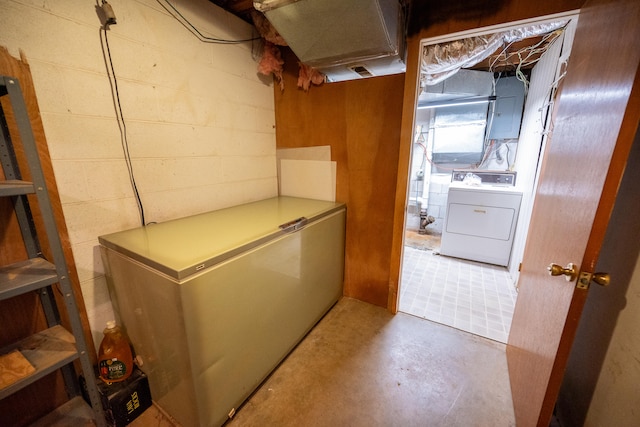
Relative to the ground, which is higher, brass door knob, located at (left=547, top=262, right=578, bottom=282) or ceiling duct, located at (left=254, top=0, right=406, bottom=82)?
ceiling duct, located at (left=254, top=0, right=406, bottom=82)

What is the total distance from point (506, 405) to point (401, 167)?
4.84 feet

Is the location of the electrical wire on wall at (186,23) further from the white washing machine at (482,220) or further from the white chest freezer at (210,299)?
the white washing machine at (482,220)

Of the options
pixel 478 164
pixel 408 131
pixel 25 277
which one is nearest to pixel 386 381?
pixel 408 131

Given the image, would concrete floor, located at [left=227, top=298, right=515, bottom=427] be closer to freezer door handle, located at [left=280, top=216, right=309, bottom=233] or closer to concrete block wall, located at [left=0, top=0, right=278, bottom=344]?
freezer door handle, located at [left=280, top=216, right=309, bottom=233]

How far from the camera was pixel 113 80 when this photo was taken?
4.08 feet

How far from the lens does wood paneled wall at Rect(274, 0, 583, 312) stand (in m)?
1.63

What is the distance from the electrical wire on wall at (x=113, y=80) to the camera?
1.16 metres

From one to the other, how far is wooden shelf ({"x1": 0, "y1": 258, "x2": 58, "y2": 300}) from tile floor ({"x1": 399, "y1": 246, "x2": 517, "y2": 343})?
7.16 feet

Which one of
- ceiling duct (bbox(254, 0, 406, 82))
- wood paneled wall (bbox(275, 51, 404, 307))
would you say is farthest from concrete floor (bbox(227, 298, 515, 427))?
ceiling duct (bbox(254, 0, 406, 82))

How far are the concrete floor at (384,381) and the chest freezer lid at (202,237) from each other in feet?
2.88

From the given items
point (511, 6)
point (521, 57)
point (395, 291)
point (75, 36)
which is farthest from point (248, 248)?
point (521, 57)

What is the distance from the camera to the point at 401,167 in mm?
1784

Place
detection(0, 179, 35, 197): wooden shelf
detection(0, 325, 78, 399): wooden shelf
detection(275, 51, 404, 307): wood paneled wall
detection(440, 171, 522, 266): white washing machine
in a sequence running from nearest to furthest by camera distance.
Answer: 1. detection(0, 179, 35, 197): wooden shelf
2. detection(0, 325, 78, 399): wooden shelf
3. detection(275, 51, 404, 307): wood paneled wall
4. detection(440, 171, 522, 266): white washing machine

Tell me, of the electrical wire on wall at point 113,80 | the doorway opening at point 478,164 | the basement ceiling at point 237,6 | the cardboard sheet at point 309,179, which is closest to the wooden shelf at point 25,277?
the electrical wire on wall at point 113,80
